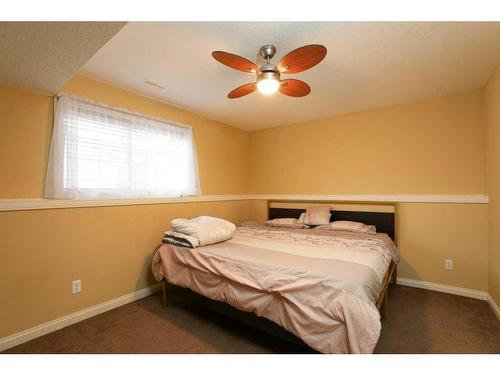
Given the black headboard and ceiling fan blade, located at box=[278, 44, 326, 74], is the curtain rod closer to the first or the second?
ceiling fan blade, located at box=[278, 44, 326, 74]

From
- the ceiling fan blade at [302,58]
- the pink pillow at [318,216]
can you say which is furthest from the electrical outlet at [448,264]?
the ceiling fan blade at [302,58]

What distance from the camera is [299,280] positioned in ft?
4.92

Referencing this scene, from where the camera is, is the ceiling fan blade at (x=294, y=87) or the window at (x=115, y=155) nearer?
the ceiling fan blade at (x=294, y=87)

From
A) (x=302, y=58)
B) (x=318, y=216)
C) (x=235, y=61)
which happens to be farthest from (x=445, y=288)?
(x=235, y=61)

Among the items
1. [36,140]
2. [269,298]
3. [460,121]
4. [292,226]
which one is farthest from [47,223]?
[460,121]

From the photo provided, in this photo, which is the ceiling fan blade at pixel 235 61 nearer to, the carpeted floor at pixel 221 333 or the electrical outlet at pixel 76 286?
the carpeted floor at pixel 221 333

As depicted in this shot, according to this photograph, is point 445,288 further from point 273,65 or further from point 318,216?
point 273,65

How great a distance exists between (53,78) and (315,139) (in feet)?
10.1

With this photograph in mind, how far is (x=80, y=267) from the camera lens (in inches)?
86.0

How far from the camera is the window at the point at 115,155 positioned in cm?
208

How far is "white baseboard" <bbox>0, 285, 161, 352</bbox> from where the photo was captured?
5.88ft

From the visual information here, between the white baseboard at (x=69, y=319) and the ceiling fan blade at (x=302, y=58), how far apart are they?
8.56 ft

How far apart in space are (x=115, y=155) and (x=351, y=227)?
2.79 metres
